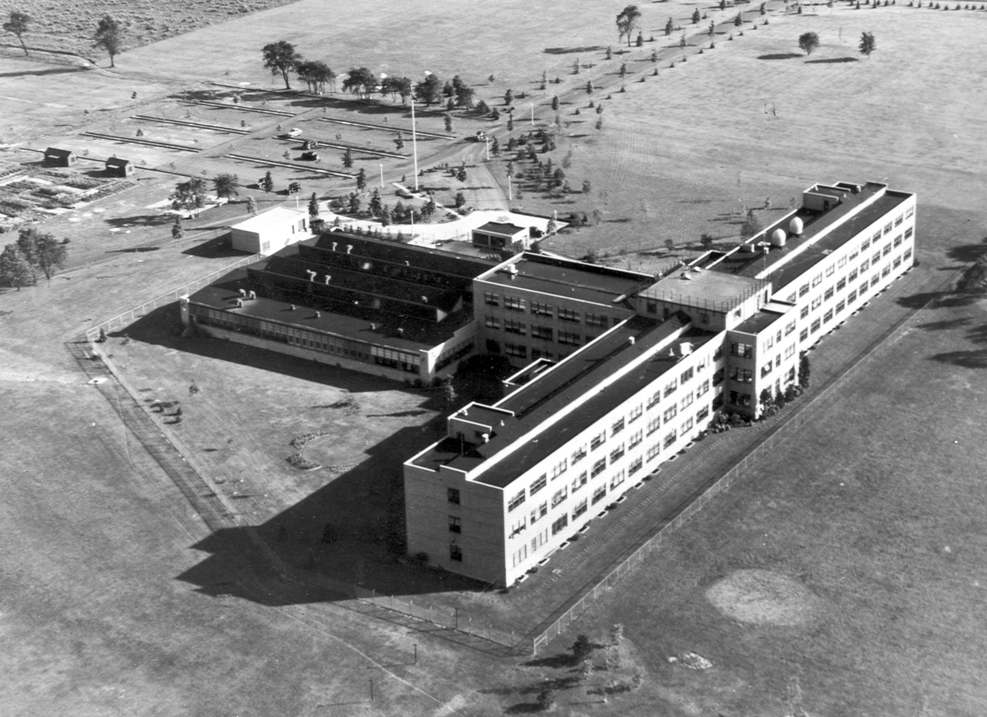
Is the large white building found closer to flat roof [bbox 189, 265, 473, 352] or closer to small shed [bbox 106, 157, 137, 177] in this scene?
flat roof [bbox 189, 265, 473, 352]

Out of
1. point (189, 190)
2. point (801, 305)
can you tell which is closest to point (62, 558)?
point (801, 305)

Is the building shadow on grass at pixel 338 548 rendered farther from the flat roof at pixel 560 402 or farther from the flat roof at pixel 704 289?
the flat roof at pixel 704 289

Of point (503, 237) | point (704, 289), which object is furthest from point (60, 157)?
point (704, 289)

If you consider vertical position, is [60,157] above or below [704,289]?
above

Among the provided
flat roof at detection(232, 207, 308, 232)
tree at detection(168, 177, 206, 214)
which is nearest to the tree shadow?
tree at detection(168, 177, 206, 214)

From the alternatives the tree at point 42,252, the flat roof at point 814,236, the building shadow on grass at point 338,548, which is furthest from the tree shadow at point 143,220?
the flat roof at point 814,236

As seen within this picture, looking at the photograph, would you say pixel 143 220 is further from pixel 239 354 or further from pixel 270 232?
pixel 239 354
